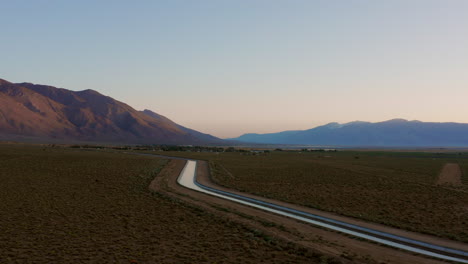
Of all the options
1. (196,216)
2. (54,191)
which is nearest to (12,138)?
(54,191)

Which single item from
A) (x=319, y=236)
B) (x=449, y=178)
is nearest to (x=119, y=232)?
(x=319, y=236)

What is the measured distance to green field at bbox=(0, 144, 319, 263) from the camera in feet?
41.8

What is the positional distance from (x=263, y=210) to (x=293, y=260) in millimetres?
8712

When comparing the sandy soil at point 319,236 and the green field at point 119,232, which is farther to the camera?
the sandy soil at point 319,236

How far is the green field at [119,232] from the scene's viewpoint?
41.8ft

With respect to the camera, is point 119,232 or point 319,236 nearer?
point 319,236

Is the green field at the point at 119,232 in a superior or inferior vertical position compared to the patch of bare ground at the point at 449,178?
inferior

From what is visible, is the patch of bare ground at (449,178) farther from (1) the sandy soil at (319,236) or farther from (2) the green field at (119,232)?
(2) the green field at (119,232)

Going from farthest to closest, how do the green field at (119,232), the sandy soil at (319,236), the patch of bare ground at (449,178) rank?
the patch of bare ground at (449,178), the sandy soil at (319,236), the green field at (119,232)

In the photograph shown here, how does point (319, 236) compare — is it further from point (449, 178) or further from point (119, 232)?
point (449, 178)

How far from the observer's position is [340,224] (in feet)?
59.4

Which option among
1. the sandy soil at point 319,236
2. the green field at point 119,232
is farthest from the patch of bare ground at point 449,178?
the green field at point 119,232

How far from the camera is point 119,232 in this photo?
632 inches

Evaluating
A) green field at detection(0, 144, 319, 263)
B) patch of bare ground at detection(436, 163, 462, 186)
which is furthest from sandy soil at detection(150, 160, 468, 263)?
patch of bare ground at detection(436, 163, 462, 186)
